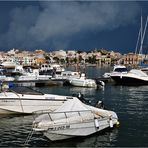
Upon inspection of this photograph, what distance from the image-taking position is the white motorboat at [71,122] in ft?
59.7

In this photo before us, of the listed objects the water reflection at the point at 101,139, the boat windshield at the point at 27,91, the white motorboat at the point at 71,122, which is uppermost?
the boat windshield at the point at 27,91

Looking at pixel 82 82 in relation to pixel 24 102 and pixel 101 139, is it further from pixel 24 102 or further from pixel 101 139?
pixel 101 139

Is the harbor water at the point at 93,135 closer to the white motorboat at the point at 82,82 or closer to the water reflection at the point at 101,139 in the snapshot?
the water reflection at the point at 101,139

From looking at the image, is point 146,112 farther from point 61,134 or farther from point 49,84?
point 49,84

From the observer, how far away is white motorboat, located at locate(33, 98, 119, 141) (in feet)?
59.7

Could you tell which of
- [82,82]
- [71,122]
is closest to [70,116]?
[71,122]

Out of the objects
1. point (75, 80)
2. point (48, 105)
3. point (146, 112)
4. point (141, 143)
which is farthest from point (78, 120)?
point (75, 80)

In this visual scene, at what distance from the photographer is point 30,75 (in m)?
59.5

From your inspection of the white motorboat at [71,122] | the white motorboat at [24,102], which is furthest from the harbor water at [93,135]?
the white motorboat at [24,102]

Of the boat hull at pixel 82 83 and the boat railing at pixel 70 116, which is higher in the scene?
the boat railing at pixel 70 116

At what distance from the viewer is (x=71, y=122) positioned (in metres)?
18.6

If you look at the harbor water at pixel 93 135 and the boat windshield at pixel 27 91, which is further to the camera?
the boat windshield at pixel 27 91

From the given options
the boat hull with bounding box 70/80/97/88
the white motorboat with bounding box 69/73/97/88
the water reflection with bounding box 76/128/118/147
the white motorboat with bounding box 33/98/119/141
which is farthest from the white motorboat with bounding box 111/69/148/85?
the white motorboat with bounding box 33/98/119/141

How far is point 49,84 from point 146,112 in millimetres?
28316
